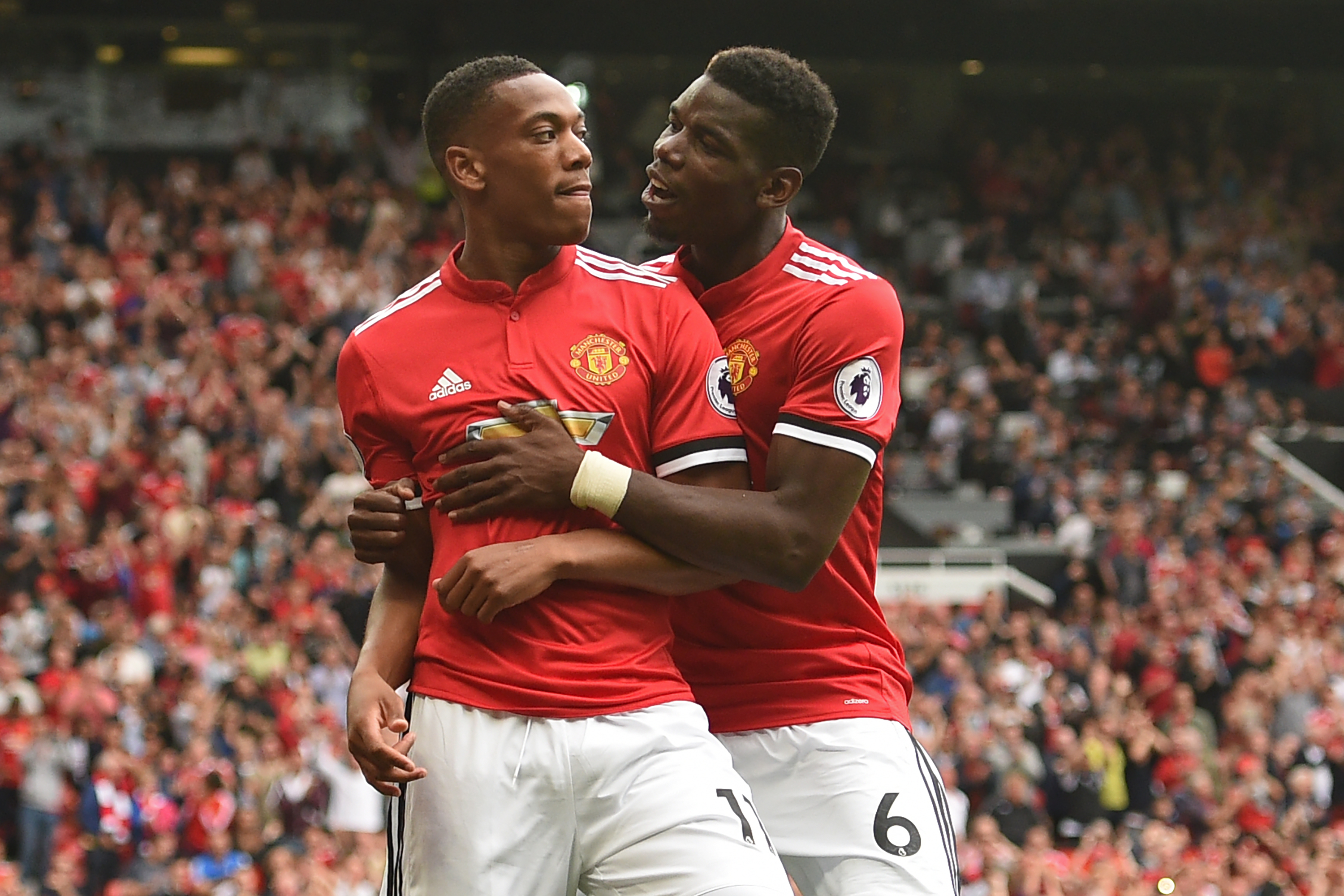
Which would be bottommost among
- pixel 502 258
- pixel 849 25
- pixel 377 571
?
pixel 377 571

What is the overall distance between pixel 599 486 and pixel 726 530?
0.87 feet

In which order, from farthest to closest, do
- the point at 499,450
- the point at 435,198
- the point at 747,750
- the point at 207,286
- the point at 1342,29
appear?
the point at 1342,29 → the point at 435,198 → the point at 207,286 → the point at 747,750 → the point at 499,450

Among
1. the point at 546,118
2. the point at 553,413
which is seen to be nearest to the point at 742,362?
the point at 553,413

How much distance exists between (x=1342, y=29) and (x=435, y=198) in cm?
1452

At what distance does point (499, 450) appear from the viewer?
3506mm

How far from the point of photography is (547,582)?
3.43 m

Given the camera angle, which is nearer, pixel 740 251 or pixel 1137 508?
pixel 740 251

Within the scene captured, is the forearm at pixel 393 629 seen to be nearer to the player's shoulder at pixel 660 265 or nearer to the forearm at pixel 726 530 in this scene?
the forearm at pixel 726 530

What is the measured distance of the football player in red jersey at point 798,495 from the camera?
378 cm

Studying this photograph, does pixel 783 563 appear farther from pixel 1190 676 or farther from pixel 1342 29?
pixel 1342 29

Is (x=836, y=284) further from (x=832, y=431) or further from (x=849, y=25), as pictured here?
(x=849, y=25)

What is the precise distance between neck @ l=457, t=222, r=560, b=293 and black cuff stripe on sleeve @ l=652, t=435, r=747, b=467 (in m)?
0.48

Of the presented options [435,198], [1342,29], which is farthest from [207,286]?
[1342,29]

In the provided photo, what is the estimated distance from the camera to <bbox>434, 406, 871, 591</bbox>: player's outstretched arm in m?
3.48
